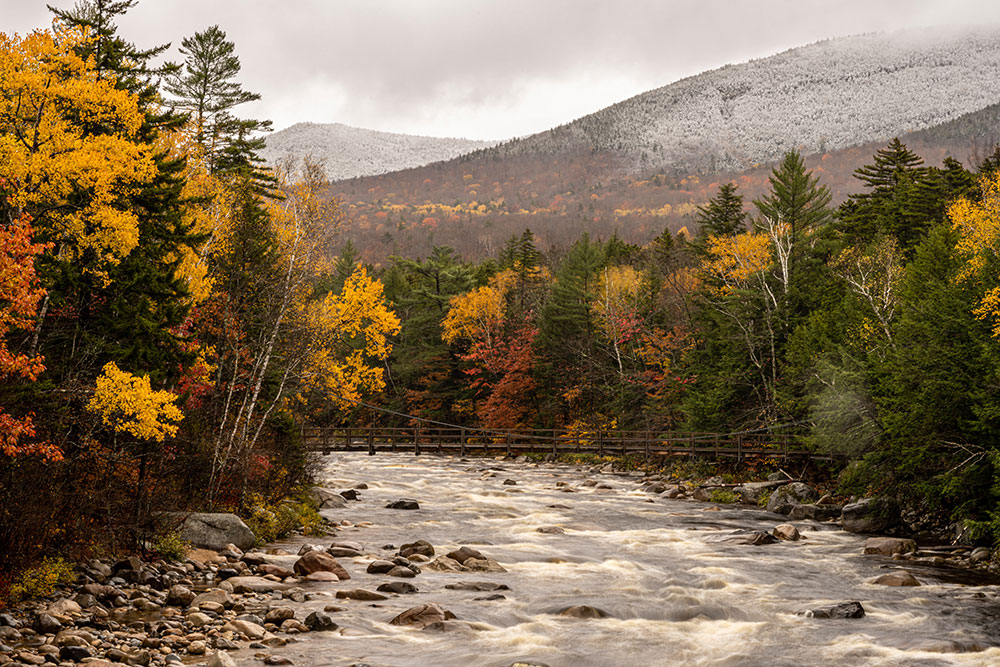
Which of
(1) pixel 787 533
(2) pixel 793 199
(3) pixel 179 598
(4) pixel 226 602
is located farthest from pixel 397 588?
(2) pixel 793 199

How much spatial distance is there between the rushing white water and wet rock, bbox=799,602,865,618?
0.20 metres

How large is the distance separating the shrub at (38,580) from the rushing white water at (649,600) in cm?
399

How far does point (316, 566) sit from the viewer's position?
1558 centimetres

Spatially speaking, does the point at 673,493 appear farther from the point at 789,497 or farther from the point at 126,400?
the point at 126,400

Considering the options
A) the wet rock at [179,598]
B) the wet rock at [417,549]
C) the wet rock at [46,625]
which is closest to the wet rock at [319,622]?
the wet rock at [179,598]

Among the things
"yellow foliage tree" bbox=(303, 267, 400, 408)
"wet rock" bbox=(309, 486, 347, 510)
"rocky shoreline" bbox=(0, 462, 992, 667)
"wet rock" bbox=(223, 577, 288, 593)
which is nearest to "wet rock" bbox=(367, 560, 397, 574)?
"rocky shoreline" bbox=(0, 462, 992, 667)

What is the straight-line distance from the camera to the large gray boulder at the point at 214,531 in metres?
16.2

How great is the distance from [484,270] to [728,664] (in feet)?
216

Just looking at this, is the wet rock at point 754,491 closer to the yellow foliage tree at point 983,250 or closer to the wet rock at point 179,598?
the yellow foliage tree at point 983,250

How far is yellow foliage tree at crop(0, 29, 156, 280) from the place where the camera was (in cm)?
1375

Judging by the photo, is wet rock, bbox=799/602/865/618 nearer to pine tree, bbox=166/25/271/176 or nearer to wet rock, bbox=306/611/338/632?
wet rock, bbox=306/611/338/632


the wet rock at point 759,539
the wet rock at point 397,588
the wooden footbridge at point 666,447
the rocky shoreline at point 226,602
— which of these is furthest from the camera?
the wooden footbridge at point 666,447

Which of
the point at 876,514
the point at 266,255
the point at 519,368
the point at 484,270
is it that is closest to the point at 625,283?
the point at 519,368

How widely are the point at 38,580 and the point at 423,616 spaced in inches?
236
